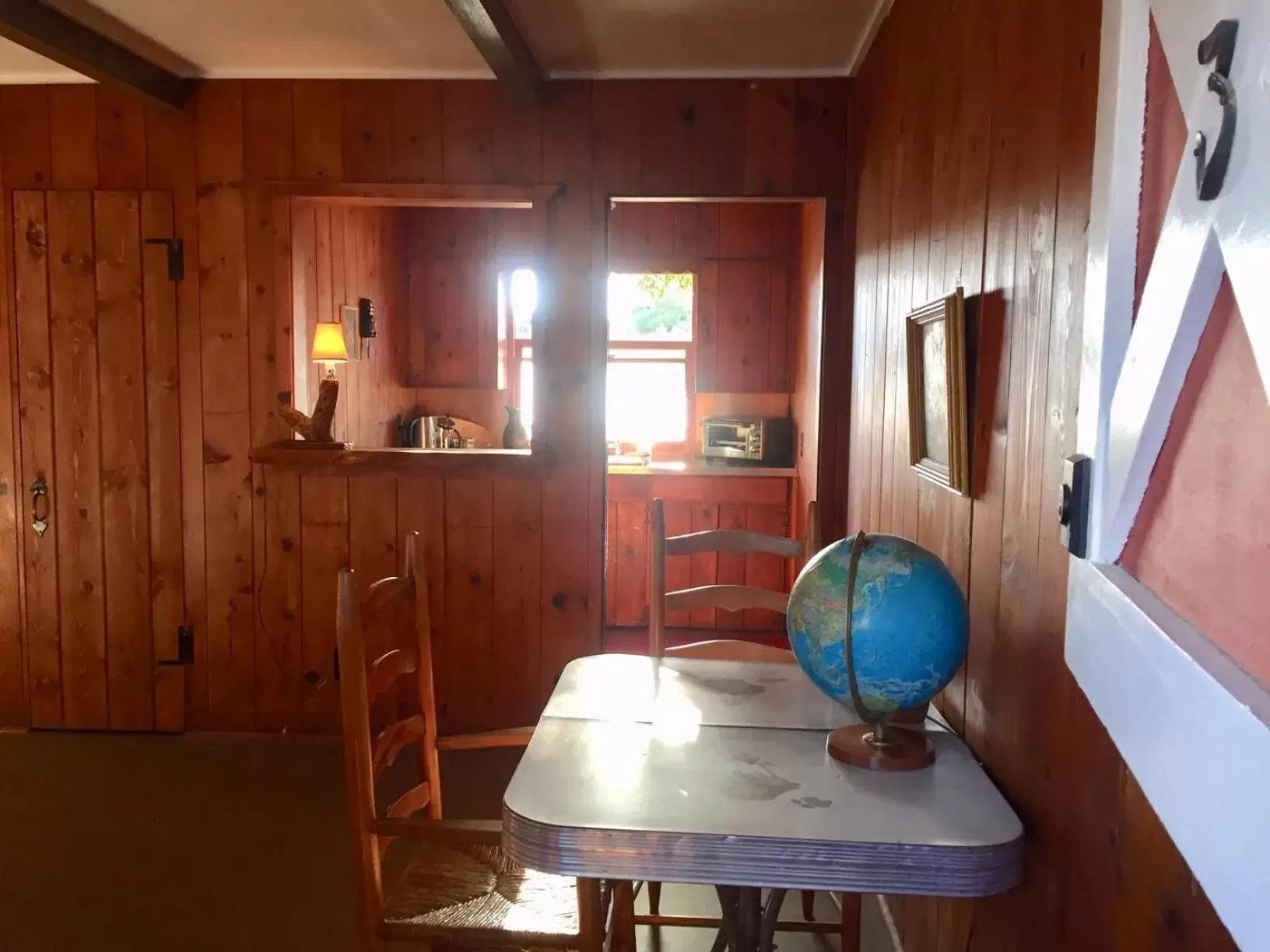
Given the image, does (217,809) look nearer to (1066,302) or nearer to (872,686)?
(872,686)

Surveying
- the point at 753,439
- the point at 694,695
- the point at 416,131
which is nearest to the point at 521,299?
the point at 753,439

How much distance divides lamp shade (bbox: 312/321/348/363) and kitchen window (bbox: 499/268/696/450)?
1.26 metres

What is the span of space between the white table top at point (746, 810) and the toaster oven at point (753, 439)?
321cm

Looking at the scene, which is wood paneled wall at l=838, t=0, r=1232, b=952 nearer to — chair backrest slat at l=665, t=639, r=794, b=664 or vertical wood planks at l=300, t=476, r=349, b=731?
chair backrest slat at l=665, t=639, r=794, b=664

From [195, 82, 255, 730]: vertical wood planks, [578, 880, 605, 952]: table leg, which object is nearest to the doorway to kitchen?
[195, 82, 255, 730]: vertical wood planks

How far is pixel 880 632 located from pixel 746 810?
321 millimetres

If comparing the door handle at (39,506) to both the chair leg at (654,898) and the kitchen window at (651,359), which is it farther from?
the chair leg at (654,898)

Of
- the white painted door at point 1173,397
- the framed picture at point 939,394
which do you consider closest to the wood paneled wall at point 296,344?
the framed picture at point 939,394

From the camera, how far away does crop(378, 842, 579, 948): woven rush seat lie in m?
1.65

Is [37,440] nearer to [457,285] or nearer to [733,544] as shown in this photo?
[457,285]

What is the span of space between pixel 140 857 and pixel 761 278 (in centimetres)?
372

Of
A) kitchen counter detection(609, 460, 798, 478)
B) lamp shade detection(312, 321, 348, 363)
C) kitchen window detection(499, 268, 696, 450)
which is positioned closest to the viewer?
lamp shade detection(312, 321, 348, 363)

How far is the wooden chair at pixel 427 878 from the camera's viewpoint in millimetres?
1637

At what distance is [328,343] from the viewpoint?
13.9 feet
